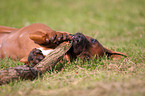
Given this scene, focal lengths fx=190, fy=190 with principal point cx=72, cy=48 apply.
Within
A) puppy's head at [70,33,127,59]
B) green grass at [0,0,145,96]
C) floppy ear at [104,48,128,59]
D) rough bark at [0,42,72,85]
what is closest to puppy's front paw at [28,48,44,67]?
rough bark at [0,42,72,85]

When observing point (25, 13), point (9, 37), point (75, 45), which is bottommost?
point (75, 45)

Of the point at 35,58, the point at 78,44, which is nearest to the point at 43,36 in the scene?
the point at 35,58

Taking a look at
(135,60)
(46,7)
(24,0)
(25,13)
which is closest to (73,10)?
(46,7)

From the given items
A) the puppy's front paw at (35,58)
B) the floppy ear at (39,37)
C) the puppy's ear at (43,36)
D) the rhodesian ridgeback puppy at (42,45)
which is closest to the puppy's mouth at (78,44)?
the rhodesian ridgeback puppy at (42,45)

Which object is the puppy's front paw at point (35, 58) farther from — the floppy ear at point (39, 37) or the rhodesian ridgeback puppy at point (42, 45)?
the floppy ear at point (39, 37)

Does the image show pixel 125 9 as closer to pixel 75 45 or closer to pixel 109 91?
pixel 75 45

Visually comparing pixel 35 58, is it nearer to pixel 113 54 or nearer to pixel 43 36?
pixel 43 36
